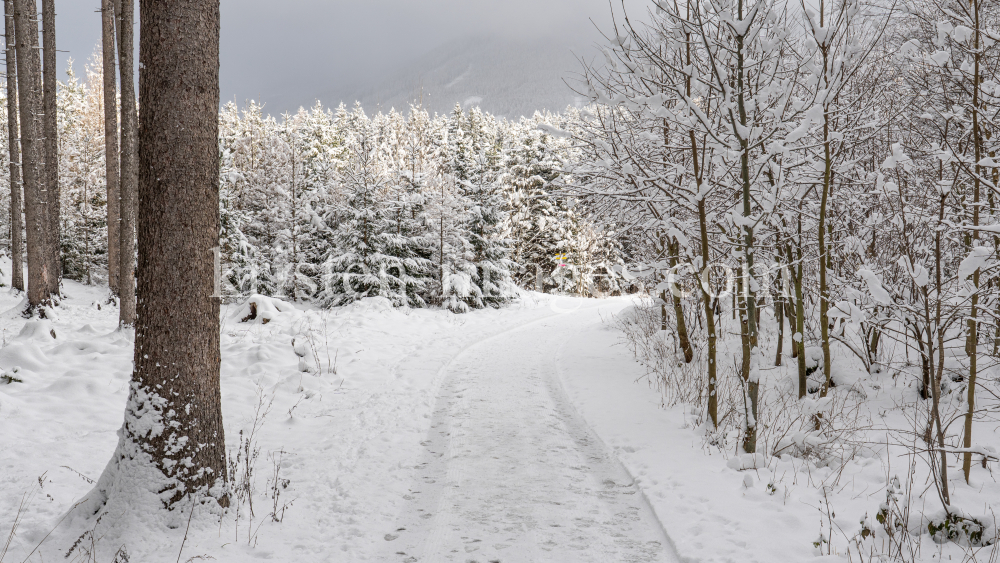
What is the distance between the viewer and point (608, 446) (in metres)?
5.40

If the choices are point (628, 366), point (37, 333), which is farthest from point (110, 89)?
point (628, 366)

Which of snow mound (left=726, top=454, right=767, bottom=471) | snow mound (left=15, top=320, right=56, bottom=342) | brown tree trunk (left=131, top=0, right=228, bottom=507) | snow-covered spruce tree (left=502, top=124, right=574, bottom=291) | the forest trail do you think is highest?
snow-covered spruce tree (left=502, top=124, right=574, bottom=291)

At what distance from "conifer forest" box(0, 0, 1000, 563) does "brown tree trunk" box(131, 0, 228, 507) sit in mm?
16

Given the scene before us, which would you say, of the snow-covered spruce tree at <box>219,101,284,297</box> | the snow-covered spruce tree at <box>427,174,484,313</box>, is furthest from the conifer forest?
the snow-covered spruce tree at <box>427,174,484,313</box>

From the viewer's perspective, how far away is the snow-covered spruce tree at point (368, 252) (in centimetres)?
1723

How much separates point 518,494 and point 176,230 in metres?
3.27

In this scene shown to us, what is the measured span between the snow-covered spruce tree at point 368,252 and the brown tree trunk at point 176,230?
44.3ft

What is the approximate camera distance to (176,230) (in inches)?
130

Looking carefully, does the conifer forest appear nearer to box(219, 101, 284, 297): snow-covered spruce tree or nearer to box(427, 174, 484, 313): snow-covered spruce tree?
box(219, 101, 284, 297): snow-covered spruce tree

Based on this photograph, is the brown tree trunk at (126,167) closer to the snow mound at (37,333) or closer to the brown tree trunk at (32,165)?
the snow mound at (37,333)

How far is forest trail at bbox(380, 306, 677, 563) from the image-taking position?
339 cm

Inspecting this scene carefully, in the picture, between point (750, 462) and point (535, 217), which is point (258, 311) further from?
point (535, 217)

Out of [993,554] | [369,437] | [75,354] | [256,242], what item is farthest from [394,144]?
[993,554]

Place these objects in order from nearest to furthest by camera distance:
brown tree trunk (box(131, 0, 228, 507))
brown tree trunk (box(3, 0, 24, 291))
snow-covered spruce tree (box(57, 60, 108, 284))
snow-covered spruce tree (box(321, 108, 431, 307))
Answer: brown tree trunk (box(131, 0, 228, 507)) → brown tree trunk (box(3, 0, 24, 291)) → snow-covered spruce tree (box(321, 108, 431, 307)) → snow-covered spruce tree (box(57, 60, 108, 284))
